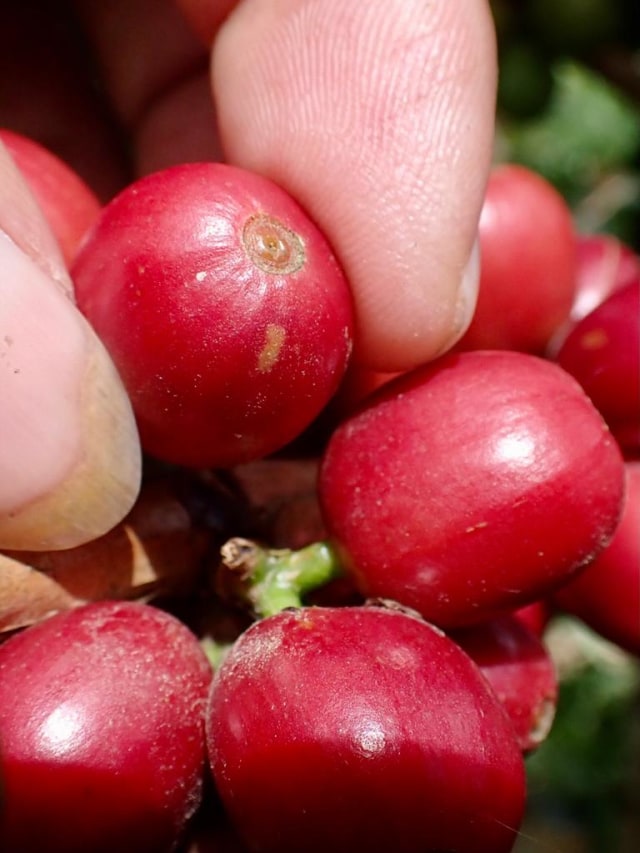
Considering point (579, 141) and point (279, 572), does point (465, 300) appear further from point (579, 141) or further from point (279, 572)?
point (579, 141)

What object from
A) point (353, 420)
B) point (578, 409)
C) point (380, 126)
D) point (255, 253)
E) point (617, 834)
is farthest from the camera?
point (617, 834)

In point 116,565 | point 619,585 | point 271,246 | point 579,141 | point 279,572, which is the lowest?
point 579,141

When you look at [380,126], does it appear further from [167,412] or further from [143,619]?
[143,619]

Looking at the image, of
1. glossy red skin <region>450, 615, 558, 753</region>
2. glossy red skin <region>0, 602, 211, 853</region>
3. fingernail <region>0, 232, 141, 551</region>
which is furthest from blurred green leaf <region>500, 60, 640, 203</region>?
glossy red skin <region>0, 602, 211, 853</region>

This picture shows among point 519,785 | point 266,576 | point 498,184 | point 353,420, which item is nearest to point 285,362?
point 353,420

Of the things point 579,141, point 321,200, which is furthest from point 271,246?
point 579,141

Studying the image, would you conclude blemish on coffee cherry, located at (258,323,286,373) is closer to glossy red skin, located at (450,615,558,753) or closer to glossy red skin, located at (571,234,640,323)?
glossy red skin, located at (450,615,558,753)

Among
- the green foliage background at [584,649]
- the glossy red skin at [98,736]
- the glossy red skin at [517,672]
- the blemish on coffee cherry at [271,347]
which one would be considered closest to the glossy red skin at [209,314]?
the blemish on coffee cherry at [271,347]
